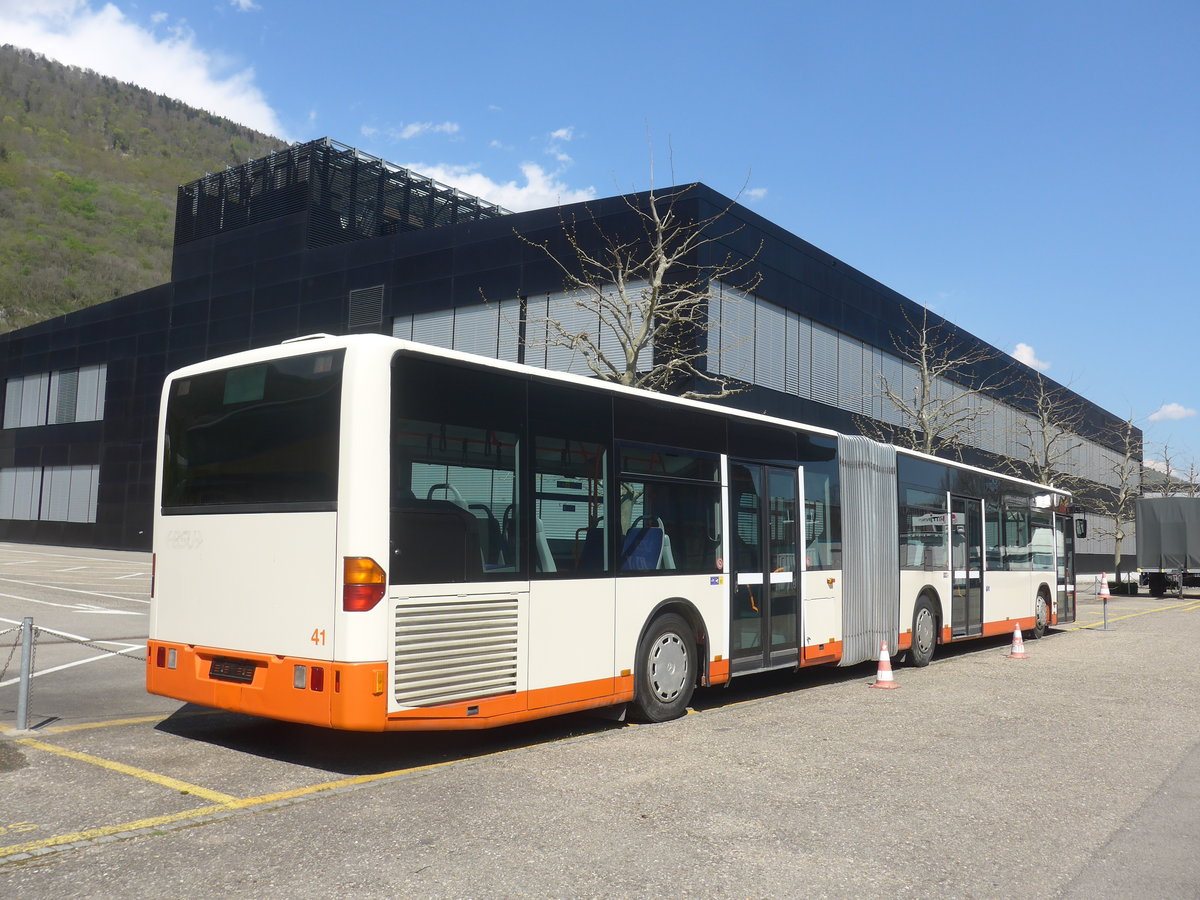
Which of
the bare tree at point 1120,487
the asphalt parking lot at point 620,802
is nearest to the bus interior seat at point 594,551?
the asphalt parking lot at point 620,802

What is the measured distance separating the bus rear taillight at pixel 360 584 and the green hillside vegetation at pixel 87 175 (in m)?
92.8

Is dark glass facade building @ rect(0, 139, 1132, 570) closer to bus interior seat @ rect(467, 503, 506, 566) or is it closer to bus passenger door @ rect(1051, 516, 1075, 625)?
bus passenger door @ rect(1051, 516, 1075, 625)

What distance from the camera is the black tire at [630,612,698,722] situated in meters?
8.92

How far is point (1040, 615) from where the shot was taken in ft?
63.4

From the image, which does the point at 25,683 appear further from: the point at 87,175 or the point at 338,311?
the point at 87,175

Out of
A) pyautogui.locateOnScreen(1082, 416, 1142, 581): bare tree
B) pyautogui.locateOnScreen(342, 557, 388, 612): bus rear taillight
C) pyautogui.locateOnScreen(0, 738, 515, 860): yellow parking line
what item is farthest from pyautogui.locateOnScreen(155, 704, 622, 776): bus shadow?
pyautogui.locateOnScreen(1082, 416, 1142, 581): bare tree

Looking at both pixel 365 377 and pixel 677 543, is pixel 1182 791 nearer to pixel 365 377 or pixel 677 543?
pixel 677 543

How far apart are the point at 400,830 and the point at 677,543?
4.43m

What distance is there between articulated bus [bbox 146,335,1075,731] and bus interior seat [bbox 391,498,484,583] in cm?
1

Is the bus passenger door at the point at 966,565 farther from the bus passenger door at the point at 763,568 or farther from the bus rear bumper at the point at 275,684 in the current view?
the bus rear bumper at the point at 275,684

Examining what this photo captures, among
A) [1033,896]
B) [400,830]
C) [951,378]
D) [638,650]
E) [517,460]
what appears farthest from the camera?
[951,378]

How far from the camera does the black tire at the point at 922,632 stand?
46.6 feet

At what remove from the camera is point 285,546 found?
6957mm

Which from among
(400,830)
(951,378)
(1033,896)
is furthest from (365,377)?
(951,378)
